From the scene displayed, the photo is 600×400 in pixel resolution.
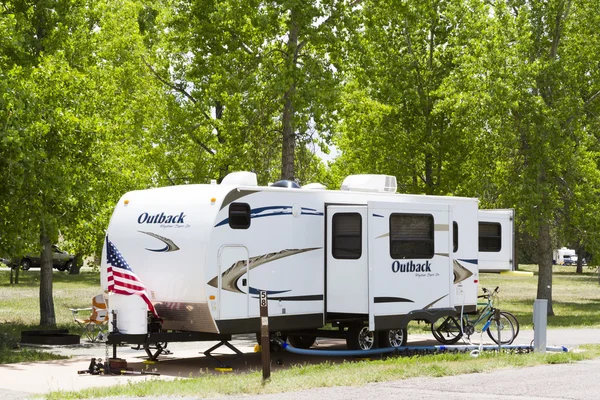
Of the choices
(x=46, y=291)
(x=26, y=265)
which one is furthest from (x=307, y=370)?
(x=26, y=265)

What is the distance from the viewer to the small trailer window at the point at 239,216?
48.1 ft

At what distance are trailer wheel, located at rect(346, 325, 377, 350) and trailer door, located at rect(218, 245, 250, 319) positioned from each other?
2.63m

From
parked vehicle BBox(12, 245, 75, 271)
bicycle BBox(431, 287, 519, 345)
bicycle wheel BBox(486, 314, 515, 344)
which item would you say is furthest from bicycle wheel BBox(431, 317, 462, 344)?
parked vehicle BBox(12, 245, 75, 271)

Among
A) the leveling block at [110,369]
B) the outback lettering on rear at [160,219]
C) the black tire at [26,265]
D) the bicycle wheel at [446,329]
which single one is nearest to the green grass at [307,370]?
the leveling block at [110,369]

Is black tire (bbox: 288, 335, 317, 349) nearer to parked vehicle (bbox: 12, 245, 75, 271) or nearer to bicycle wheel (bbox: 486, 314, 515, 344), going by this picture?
bicycle wheel (bbox: 486, 314, 515, 344)

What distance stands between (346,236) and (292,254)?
112 cm

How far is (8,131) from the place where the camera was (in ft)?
54.2

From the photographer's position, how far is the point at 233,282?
47.7ft

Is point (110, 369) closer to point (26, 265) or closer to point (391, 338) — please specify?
point (391, 338)

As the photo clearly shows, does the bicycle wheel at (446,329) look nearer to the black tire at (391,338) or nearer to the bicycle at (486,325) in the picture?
the bicycle at (486,325)

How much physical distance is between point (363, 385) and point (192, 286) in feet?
11.4

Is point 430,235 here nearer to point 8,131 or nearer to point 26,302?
point 8,131

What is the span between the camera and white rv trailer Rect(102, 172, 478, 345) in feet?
47.4

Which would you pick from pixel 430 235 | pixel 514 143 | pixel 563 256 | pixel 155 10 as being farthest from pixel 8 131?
pixel 563 256
